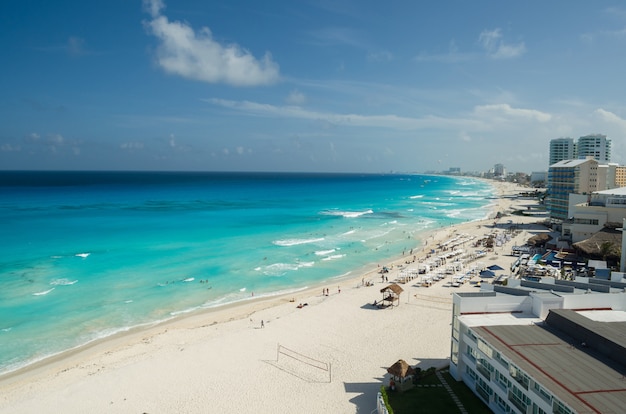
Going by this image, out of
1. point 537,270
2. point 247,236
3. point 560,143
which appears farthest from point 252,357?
point 560,143

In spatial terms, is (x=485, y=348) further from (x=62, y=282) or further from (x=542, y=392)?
(x=62, y=282)

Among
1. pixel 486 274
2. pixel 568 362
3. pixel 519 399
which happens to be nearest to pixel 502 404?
pixel 519 399

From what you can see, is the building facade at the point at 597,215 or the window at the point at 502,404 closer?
the window at the point at 502,404

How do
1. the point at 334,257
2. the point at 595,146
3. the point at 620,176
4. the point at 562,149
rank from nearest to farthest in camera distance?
the point at 334,257 → the point at 620,176 → the point at 595,146 → the point at 562,149

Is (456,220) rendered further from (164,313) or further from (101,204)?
(101,204)

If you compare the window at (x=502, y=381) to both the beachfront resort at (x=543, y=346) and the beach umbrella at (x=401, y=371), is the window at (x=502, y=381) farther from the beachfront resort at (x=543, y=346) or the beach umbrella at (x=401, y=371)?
the beach umbrella at (x=401, y=371)

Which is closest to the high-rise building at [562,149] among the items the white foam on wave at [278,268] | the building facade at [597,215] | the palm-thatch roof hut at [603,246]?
the building facade at [597,215]
